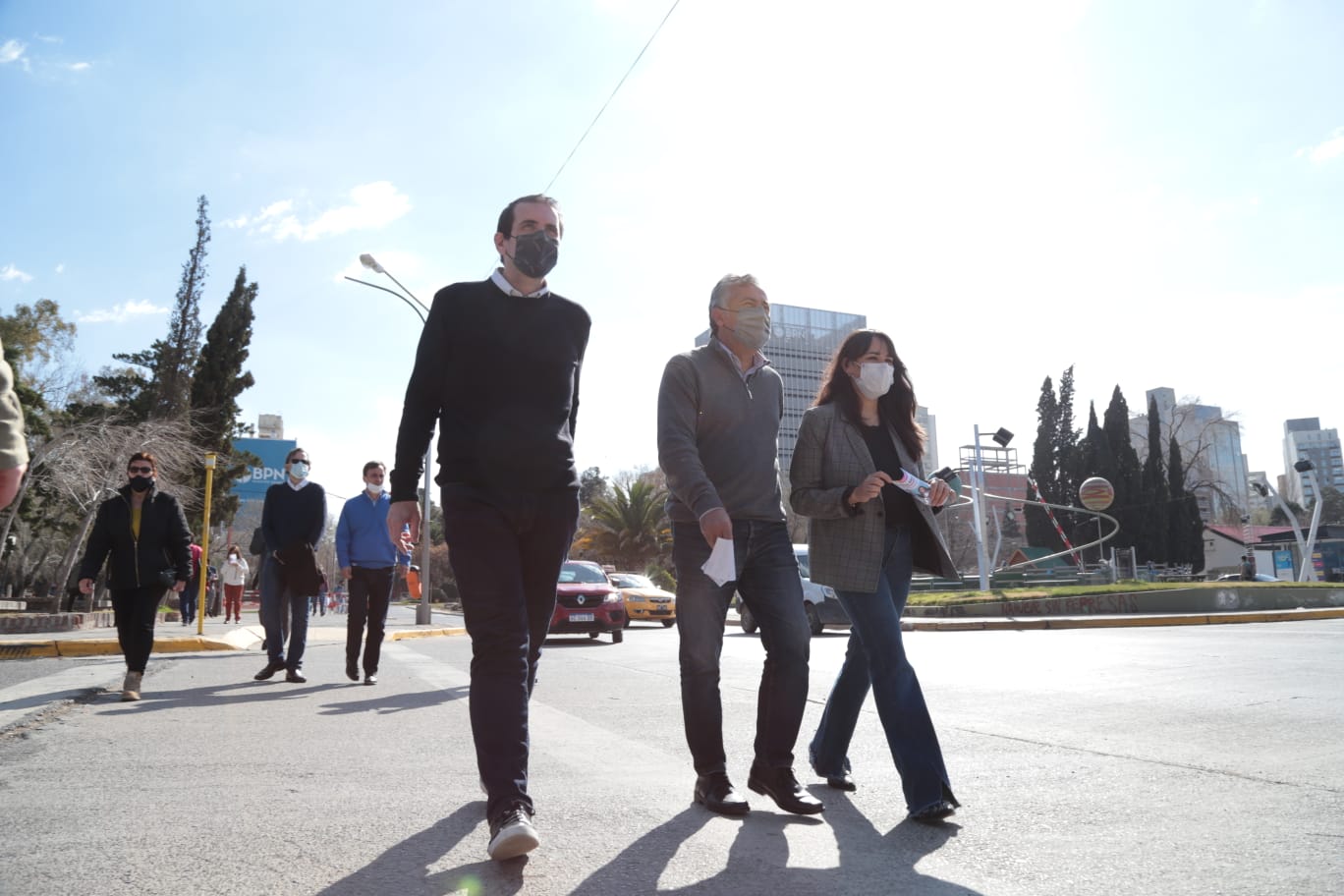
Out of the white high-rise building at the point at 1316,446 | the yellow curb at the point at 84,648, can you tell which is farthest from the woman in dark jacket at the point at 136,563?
the white high-rise building at the point at 1316,446

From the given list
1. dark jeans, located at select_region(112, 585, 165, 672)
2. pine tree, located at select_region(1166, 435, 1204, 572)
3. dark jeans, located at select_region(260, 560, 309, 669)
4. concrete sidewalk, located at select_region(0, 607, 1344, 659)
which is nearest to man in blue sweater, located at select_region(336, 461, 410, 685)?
dark jeans, located at select_region(260, 560, 309, 669)

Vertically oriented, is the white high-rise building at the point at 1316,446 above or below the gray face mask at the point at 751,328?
above

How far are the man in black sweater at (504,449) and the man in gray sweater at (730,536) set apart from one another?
19.0 inches

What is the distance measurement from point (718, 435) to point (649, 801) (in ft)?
4.51

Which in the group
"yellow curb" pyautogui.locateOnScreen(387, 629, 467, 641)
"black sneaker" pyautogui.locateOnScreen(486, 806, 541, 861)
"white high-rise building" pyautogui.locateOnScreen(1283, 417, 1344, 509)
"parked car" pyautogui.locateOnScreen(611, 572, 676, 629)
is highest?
"white high-rise building" pyautogui.locateOnScreen(1283, 417, 1344, 509)

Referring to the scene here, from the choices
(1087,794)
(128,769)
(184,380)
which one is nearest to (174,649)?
(128,769)

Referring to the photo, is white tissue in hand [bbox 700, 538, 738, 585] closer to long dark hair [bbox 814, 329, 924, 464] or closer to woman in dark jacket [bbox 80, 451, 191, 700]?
long dark hair [bbox 814, 329, 924, 464]

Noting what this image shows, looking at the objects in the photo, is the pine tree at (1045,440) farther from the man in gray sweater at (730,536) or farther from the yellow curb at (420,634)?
the man in gray sweater at (730,536)

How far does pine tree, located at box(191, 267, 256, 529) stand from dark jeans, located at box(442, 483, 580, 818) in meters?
35.2

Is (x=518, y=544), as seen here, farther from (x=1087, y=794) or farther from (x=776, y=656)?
(x=1087, y=794)

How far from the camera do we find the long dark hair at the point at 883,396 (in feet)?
13.1

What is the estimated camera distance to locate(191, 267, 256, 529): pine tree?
3581cm

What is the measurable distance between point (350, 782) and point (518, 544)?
144cm

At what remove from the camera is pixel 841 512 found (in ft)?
12.1
